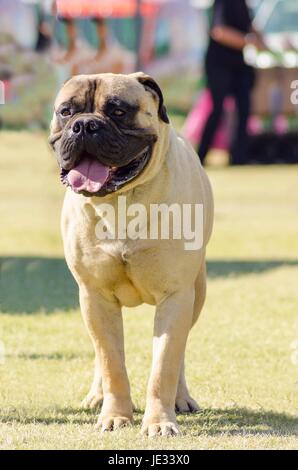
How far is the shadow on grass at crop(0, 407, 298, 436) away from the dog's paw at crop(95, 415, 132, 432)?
0.27 ft

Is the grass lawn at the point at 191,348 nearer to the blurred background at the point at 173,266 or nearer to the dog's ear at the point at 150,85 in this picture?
the blurred background at the point at 173,266

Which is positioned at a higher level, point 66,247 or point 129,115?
point 129,115

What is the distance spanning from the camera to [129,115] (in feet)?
15.4

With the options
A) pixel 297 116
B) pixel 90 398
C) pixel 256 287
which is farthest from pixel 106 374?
pixel 297 116

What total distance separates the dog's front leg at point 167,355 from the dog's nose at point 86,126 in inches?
29.1

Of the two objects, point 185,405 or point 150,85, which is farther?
point 185,405

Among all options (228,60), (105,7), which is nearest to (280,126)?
(105,7)

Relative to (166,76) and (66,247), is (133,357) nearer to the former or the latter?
(66,247)

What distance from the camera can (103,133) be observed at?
461cm

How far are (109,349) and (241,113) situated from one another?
12511mm

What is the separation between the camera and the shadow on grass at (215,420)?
497 cm

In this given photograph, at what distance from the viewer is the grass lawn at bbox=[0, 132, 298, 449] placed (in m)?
4.89

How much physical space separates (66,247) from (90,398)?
819mm

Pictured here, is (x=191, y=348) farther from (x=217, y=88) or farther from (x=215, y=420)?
(x=217, y=88)
